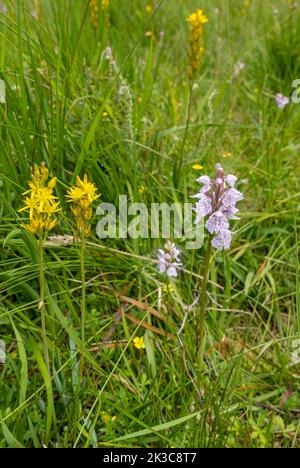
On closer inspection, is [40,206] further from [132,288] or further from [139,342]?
[132,288]

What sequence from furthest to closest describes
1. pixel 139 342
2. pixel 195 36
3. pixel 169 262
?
pixel 195 36 < pixel 169 262 < pixel 139 342

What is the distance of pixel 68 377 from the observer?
1527 mm

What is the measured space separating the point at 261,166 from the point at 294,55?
1153 mm

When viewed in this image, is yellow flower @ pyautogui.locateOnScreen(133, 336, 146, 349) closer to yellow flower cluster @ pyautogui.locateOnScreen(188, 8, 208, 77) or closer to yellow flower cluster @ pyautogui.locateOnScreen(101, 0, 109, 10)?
yellow flower cluster @ pyautogui.locateOnScreen(188, 8, 208, 77)

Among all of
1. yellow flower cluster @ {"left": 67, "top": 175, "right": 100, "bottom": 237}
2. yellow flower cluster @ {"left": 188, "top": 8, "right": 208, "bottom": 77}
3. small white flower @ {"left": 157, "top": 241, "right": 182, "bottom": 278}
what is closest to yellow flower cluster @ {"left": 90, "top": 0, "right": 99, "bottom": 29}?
yellow flower cluster @ {"left": 188, "top": 8, "right": 208, "bottom": 77}

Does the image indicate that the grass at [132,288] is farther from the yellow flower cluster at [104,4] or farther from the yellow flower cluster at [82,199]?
the yellow flower cluster at [82,199]

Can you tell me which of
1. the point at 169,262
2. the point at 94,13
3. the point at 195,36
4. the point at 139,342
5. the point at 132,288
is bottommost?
the point at 139,342

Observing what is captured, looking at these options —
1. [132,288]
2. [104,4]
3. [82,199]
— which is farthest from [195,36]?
[82,199]

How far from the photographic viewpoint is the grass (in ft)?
4.83

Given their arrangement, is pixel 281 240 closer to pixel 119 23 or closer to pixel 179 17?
pixel 119 23

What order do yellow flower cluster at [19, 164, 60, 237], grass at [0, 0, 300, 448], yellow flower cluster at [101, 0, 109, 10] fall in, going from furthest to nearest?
yellow flower cluster at [101, 0, 109, 10] < grass at [0, 0, 300, 448] < yellow flower cluster at [19, 164, 60, 237]

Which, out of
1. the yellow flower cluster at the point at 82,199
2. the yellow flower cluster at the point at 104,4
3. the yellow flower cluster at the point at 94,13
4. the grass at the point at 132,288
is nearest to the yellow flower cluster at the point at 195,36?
the grass at the point at 132,288

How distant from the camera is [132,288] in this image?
75.5 inches
